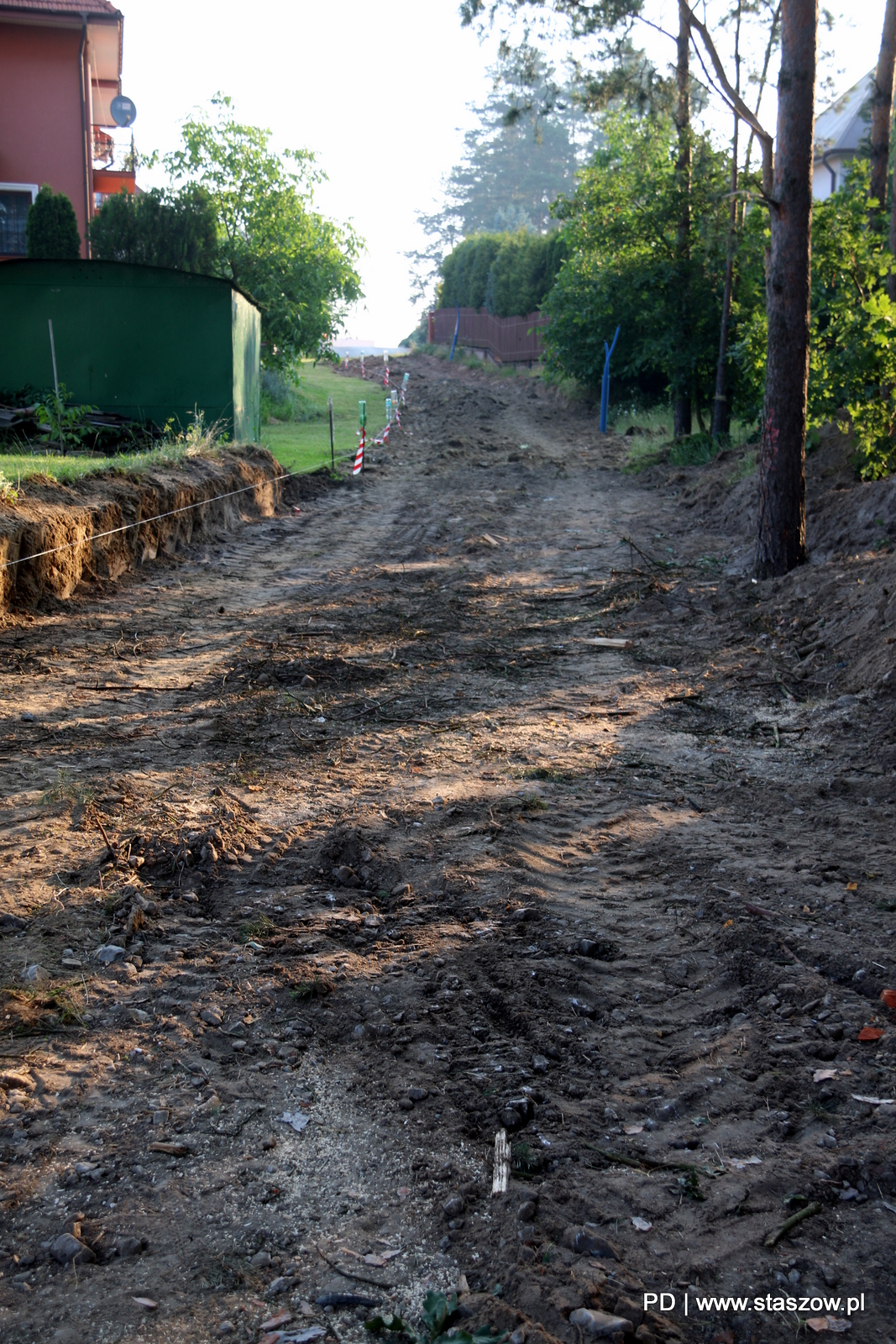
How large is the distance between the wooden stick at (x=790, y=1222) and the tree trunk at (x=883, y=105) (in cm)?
1512

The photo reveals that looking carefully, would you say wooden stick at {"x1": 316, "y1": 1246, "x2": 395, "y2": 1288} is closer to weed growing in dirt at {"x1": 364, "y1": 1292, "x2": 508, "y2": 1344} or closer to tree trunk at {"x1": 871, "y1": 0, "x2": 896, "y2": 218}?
weed growing in dirt at {"x1": 364, "y1": 1292, "x2": 508, "y2": 1344}

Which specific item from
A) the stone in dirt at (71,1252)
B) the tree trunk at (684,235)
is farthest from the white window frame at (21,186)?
the stone in dirt at (71,1252)

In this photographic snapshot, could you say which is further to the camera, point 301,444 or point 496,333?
point 496,333

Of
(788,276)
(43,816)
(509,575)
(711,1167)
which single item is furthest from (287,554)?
(711,1167)

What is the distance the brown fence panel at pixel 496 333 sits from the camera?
127 ft

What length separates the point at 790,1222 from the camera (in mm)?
2453

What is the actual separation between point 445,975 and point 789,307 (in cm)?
811

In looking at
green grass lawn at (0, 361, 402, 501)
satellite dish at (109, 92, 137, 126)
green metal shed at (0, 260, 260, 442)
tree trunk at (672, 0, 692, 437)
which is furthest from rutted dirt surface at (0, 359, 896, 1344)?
satellite dish at (109, 92, 137, 126)

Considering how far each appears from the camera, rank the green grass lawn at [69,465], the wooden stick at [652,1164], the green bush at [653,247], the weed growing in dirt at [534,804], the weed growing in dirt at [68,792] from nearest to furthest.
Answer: the wooden stick at [652,1164] < the weed growing in dirt at [68,792] < the weed growing in dirt at [534,804] < the green grass lawn at [69,465] < the green bush at [653,247]

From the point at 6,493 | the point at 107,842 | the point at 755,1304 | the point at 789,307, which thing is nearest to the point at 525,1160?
the point at 755,1304

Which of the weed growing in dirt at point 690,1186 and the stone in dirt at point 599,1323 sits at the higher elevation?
the stone in dirt at point 599,1323

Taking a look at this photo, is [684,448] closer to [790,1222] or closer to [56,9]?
[56,9]

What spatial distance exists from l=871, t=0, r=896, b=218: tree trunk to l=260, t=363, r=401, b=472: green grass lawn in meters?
10.4

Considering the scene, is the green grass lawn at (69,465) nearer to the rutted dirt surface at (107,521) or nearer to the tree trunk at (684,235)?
the rutted dirt surface at (107,521)
